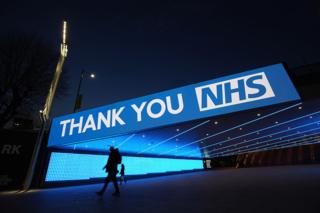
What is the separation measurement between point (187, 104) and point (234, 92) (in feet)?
5.79

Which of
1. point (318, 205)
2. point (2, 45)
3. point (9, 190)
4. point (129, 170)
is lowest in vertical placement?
point (318, 205)

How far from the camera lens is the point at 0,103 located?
44.4ft

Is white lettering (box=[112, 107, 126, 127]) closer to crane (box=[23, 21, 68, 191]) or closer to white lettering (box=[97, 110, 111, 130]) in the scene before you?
white lettering (box=[97, 110, 111, 130])

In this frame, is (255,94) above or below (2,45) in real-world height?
below

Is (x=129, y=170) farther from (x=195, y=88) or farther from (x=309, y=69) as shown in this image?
(x=309, y=69)

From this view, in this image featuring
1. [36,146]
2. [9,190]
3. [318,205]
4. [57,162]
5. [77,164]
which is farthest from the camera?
[77,164]

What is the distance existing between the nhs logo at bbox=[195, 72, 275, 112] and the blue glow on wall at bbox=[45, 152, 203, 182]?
9.51 meters

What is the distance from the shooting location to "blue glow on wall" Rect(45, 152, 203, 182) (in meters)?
11.8

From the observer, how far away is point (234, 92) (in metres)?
6.95

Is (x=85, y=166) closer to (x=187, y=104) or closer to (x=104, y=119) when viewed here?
(x=104, y=119)

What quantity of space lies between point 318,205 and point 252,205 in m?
1.21

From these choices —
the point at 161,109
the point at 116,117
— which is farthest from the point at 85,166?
the point at 161,109

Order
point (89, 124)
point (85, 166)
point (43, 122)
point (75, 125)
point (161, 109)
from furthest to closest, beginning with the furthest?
point (85, 166)
point (75, 125)
point (43, 122)
point (89, 124)
point (161, 109)

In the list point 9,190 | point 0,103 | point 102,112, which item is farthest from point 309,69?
point 0,103
